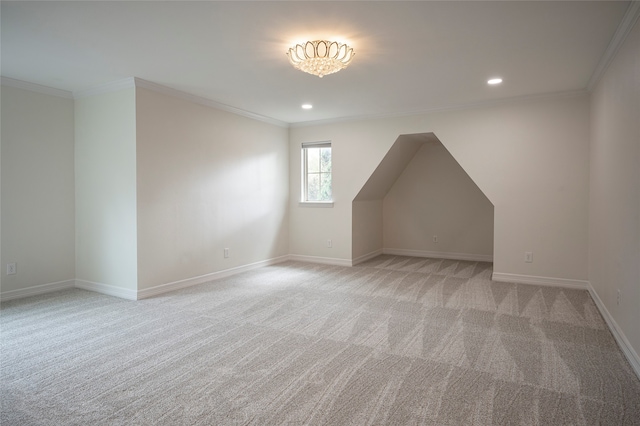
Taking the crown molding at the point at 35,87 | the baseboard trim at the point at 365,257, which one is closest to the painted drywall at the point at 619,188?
the baseboard trim at the point at 365,257

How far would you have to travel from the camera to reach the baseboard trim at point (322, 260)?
19.7ft

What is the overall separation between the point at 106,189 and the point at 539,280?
5456 millimetres

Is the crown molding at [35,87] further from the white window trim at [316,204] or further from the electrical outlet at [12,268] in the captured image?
the white window trim at [316,204]

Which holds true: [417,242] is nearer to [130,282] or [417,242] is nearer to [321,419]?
[130,282]

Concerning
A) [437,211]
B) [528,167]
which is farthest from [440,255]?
[528,167]

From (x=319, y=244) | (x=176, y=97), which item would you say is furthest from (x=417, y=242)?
(x=176, y=97)


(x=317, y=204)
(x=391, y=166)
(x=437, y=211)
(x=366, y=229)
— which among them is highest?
(x=391, y=166)

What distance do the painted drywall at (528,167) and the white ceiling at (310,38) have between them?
38 centimetres

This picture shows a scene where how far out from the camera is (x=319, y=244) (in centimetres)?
625

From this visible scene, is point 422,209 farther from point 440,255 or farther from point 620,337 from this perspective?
point 620,337

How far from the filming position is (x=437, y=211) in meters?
6.75

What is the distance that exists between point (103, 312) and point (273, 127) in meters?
3.73

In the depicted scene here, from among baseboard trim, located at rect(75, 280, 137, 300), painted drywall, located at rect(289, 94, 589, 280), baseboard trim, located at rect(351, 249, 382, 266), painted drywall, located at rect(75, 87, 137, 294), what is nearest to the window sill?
baseboard trim, located at rect(351, 249, 382, 266)

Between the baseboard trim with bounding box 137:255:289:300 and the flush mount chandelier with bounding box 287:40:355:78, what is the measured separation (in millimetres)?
2963
